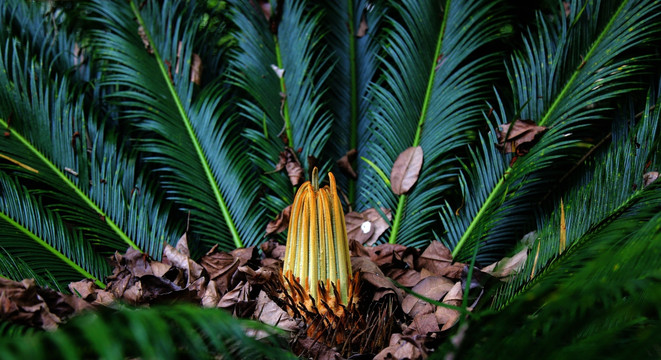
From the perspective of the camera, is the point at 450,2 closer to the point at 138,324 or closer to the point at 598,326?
the point at 598,326

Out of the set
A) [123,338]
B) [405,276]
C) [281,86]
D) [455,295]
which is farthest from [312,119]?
[123,338]

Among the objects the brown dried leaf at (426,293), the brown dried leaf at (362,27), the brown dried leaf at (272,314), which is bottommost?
the brown dried leaf at (272,314)

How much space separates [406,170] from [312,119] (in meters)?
0.52

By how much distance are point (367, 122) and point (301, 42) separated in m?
0.50

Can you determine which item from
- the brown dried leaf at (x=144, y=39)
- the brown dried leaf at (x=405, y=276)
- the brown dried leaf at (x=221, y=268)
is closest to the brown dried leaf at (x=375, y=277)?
the brown dried leaf at (x=405, y=276)

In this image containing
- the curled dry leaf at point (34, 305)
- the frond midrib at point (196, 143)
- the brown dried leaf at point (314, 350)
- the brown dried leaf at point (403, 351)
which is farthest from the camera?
the frond midrib at point (196, 143)

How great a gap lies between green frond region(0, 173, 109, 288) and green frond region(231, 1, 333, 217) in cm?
81

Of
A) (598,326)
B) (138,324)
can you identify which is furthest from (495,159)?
(138,324)

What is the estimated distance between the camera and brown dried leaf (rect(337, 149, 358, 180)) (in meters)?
2.68

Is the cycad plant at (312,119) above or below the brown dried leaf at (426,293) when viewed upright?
above

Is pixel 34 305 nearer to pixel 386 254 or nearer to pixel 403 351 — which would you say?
pixel 403 351

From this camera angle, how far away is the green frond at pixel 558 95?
2076mm

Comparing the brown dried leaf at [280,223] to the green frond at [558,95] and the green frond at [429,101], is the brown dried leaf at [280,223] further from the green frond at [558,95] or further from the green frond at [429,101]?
the green frond at [558,95]

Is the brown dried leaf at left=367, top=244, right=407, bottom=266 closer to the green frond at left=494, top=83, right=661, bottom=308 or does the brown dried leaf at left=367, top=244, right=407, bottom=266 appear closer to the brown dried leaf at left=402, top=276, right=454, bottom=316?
the brown dried leaf at left=402, top=276, right=454, bottom=316
